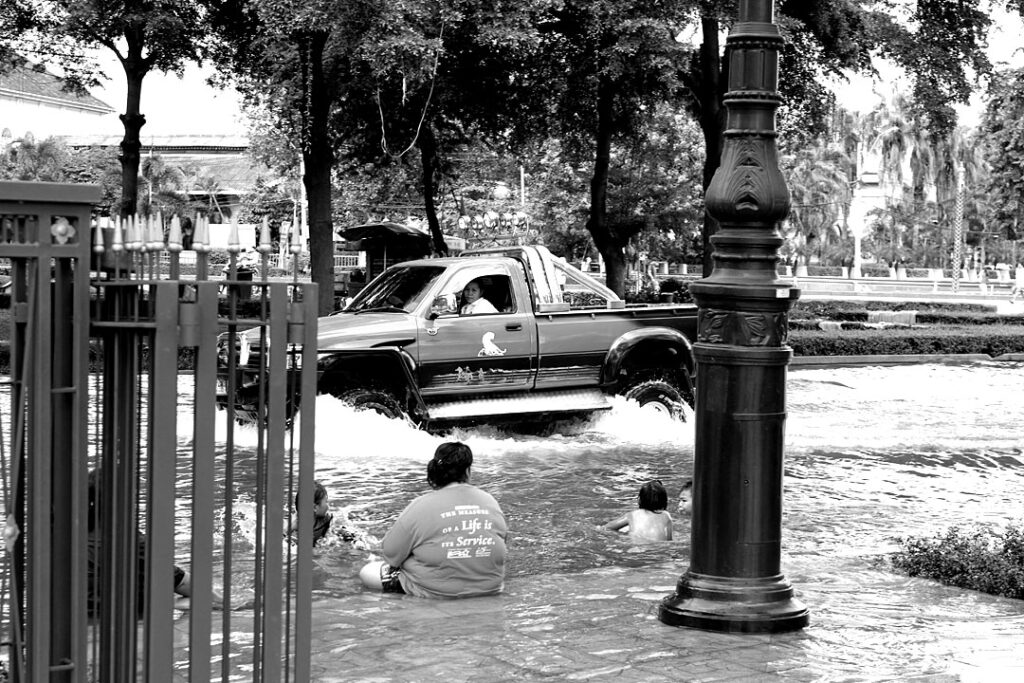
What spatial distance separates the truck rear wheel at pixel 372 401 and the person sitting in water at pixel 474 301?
1.20 m

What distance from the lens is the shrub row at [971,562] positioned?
7.53 m

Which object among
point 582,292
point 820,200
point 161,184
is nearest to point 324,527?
point 582,292

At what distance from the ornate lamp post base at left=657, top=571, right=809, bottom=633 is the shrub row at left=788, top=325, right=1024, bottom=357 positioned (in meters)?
20.2

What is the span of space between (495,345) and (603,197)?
1603 centimetres

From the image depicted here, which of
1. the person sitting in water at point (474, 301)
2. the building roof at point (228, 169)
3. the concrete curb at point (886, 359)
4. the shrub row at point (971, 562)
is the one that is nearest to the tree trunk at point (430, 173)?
the concrete curb at point (886, 359)

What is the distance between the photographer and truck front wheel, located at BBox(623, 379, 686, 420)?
1532 centimetres

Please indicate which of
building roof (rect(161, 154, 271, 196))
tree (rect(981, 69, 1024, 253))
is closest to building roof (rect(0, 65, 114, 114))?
building roof (rect(161, 154, 271, 196))

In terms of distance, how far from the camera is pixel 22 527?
3.82 meters

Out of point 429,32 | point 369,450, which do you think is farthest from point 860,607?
point 429,32

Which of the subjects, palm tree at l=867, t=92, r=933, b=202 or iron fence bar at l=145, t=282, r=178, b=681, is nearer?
iron fence bar at l=145, t=282, r=178, b=681

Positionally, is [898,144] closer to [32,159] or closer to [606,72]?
[32,159]

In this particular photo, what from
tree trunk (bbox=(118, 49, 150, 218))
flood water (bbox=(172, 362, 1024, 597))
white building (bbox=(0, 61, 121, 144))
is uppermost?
white building (bbox=(0, 61, 121, 144))

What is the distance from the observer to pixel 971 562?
780cm

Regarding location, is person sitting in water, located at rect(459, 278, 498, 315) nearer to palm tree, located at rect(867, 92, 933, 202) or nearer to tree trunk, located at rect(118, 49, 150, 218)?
tree trunk, located at rect(118, 49, 150, 218)
